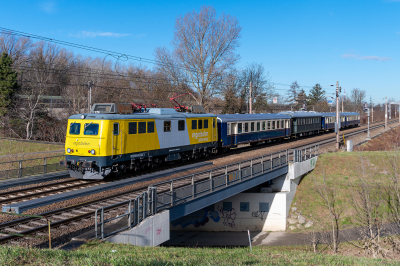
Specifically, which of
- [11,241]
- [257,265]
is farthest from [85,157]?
[257,265]

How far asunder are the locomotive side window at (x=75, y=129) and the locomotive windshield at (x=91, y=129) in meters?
0.48

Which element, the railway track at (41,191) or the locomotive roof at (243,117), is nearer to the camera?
the railway track at (41,191)

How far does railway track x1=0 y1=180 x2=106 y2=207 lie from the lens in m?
13.0

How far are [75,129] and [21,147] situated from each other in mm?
21323

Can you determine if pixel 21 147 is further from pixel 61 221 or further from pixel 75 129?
pixel 61 221

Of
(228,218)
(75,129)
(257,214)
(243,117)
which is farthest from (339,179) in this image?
(75,129)

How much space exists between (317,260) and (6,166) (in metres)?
24.5

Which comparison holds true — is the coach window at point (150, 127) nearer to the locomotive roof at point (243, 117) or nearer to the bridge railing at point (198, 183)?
the bridge railing at point (198, 183)

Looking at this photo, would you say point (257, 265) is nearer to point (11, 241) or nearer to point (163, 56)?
point (11, 241)

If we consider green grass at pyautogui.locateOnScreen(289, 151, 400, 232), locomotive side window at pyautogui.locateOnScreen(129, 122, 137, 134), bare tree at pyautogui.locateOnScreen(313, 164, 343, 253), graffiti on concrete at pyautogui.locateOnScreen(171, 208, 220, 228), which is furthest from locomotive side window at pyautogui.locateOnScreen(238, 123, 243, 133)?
locomotive side window at pyautogui.locateOnScreen(129, 122, 137, 134)

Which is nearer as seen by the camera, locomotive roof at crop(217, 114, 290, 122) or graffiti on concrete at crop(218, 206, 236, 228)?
graffiti on concrete at crop(218, 206, 236, 228)

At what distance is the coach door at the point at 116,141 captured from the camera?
52.9 ft

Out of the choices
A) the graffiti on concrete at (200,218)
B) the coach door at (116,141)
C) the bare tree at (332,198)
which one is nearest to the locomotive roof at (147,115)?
the coach door at (116,141)

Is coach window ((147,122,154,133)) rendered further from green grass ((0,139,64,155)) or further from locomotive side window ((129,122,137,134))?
green grass ((0,139,64,155))
